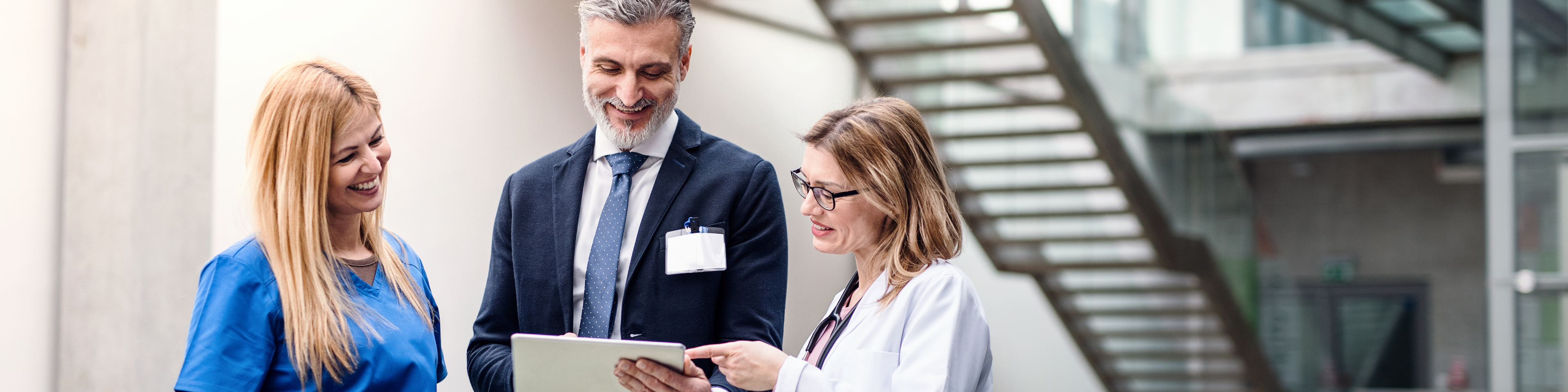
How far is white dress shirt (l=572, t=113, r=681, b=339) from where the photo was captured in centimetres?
206

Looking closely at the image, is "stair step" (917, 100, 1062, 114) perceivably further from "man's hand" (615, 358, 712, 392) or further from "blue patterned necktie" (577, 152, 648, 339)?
"man's hand" (615, 358, 712, 392)

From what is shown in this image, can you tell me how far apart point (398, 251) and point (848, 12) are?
4105mm

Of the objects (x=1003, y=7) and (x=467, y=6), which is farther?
(x=1003, y=7)

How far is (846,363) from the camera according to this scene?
1.66 m

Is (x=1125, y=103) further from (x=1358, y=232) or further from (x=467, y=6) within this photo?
(x=1358, y=232)

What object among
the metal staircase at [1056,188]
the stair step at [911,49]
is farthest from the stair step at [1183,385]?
the stair step at [911,49]

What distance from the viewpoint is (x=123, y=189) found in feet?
9.08

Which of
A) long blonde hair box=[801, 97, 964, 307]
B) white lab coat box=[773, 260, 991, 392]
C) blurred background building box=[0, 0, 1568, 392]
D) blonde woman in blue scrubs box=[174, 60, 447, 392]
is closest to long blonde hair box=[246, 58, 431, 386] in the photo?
blonde woman in blue scrubs box=[174, 60, 447, 392]

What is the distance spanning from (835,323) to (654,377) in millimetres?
357

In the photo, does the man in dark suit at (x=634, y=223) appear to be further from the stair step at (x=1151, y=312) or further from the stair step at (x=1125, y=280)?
the stair step at (x=1151, y=312)

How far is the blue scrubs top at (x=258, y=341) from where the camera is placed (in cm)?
150

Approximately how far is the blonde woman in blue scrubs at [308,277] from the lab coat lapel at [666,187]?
42 cm

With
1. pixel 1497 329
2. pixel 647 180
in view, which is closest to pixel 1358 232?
pixel 1497 329

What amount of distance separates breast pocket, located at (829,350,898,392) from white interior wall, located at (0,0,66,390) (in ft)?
7.13
